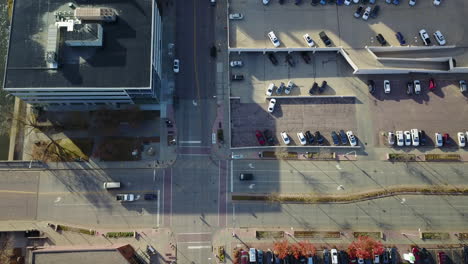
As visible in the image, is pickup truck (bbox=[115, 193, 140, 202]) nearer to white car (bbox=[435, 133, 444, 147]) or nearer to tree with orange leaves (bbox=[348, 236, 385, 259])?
tree with orange leaves (bbox=[348, 236, 385, 259])

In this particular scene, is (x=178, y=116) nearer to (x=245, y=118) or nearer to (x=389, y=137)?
(x=245, y=118)

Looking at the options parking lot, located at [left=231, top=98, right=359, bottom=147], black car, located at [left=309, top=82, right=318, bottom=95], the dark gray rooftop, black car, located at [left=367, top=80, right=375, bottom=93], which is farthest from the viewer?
black car, located at [left=367, top=80, right=375, bottom=93]

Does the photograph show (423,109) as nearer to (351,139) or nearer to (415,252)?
(351,139)

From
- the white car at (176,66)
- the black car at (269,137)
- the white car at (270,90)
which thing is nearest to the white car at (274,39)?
the white car at (270,90)

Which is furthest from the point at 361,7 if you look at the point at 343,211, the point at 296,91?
the point at 343,211

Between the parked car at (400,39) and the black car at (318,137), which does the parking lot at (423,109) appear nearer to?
the parked car at (400,39)

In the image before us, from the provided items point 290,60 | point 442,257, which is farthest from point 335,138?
point 442,257

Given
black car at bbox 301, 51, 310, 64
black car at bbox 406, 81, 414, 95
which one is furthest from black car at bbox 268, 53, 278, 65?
black car at bbox 406, 81, 414, 95
